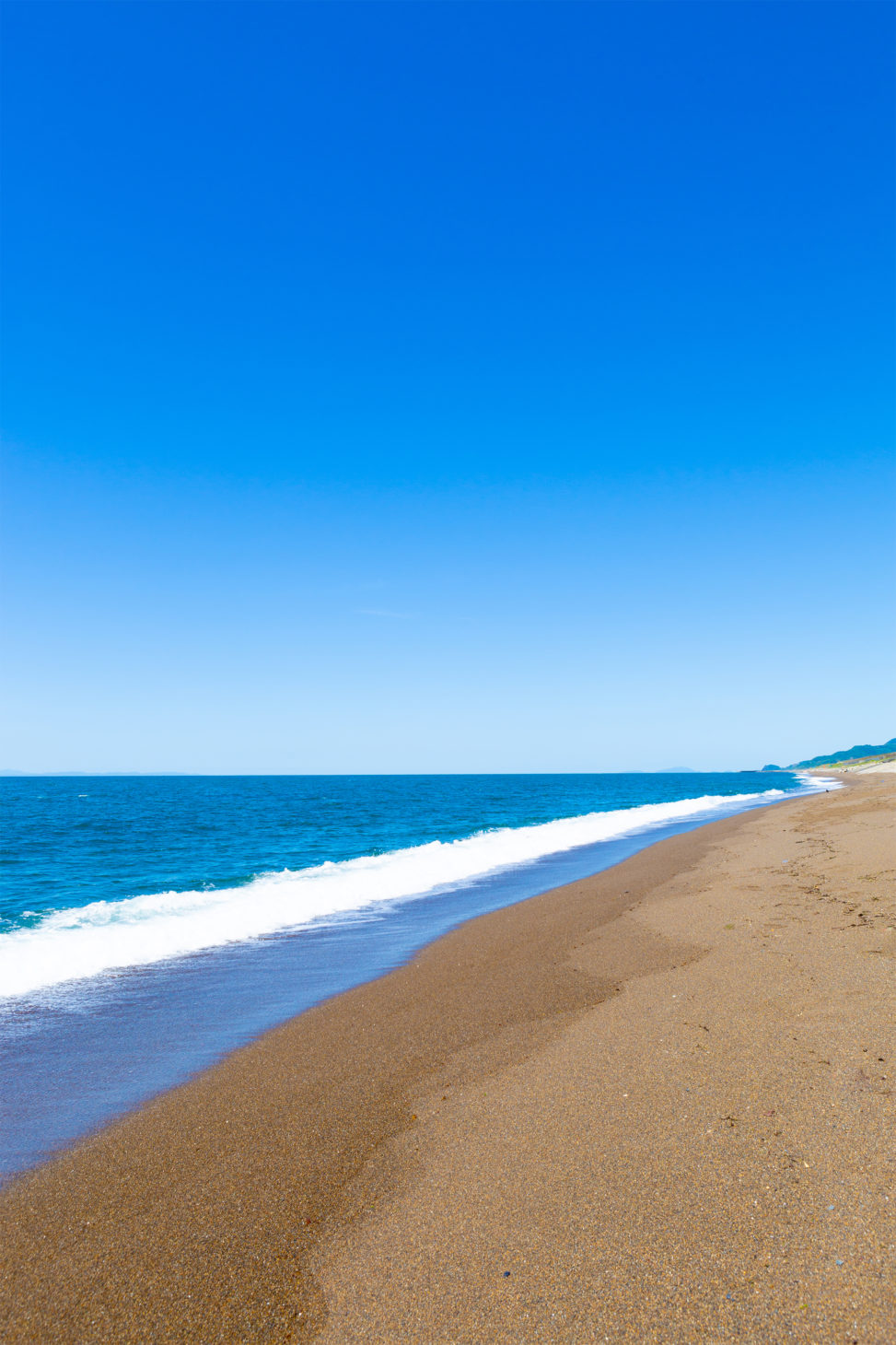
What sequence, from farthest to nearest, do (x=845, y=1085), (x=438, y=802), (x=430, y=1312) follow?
1. (x=438, y=802)
2. (x=845, y=1085)
3. (x=430, y=1312)

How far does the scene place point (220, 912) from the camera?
1784 cm

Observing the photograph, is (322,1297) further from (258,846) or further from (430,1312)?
(258,846)

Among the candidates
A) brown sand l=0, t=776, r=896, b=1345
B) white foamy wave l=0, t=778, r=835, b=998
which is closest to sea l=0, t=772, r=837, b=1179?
white foamy wave l=0, t=778, r=835, b=998

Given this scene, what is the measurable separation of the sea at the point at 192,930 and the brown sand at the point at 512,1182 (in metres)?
1.20

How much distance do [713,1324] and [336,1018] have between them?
20.8 feet

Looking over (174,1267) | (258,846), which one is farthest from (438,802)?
(174,1267)

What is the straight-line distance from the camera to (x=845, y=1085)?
5.48 m

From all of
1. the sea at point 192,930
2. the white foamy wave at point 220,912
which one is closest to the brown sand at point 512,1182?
the sea at point 192,930

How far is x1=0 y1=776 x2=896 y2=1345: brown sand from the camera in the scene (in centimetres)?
371

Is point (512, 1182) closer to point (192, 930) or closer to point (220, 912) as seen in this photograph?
point (192, 930)

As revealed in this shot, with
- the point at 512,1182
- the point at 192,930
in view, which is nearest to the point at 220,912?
the point at 192,930

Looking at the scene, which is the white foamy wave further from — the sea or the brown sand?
the brown sand

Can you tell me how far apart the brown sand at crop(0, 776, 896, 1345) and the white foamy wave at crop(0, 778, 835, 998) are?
6355mm

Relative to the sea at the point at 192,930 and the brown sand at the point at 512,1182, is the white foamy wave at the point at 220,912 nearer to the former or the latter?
the sea at the point at 192,930
